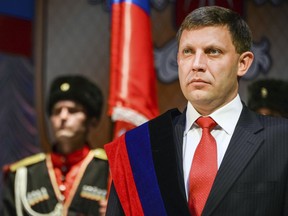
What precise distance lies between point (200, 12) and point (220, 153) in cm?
35

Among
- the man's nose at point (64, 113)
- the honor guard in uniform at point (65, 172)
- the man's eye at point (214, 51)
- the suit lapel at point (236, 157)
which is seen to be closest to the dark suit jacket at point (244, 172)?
the suit lapel at point (236, 157)

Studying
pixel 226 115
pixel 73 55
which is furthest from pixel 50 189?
pixel 226 115

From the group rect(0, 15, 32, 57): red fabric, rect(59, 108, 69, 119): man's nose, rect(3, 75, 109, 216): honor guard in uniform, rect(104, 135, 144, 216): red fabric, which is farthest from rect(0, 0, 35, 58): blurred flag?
rect(104, 135, 144, 216): red fabric

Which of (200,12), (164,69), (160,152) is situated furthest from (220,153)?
(164,69)

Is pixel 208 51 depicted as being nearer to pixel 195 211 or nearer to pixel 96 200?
pixel 195 211

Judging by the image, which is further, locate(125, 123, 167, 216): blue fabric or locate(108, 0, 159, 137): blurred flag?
locate(108, 0, 159, 137): blurred flag

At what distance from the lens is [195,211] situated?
5.09 feet

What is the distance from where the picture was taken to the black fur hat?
114 inches

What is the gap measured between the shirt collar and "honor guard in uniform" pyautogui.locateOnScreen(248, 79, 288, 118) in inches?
43.0

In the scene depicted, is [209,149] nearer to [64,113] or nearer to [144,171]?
[144,171]

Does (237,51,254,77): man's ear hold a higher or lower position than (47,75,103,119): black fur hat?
higher

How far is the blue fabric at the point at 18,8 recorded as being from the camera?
372cm

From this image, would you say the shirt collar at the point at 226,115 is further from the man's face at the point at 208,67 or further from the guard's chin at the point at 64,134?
the guard's chin at the point at 64,134

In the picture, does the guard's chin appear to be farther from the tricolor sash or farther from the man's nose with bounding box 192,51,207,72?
the man's nose with bounding box 192,51,207,72
